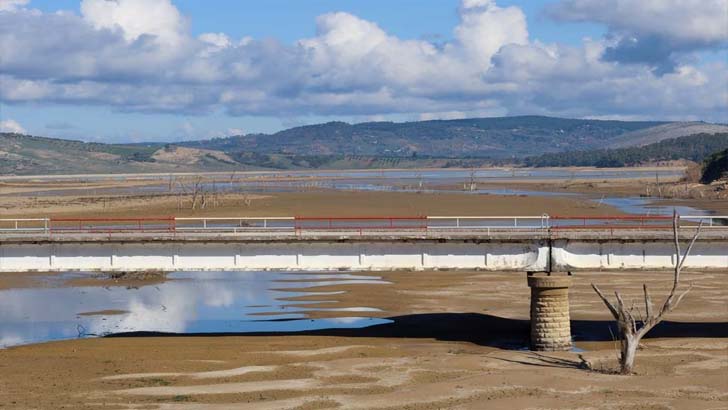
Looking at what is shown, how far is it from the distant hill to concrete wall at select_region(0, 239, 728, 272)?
95681mm

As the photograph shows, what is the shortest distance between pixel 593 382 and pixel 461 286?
21.2m

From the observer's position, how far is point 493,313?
141ft

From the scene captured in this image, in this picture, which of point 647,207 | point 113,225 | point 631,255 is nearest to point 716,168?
point 647,207

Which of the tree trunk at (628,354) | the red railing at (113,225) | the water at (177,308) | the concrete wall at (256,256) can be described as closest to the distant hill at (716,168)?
the red railing at (113,225)

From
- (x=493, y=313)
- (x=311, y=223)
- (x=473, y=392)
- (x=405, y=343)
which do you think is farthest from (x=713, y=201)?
(x=473, y=392)

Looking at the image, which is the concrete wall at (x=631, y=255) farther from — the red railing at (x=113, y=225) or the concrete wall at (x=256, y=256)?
the red railing at (x=113, y=225)

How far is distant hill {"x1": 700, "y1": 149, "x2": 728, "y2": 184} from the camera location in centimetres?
12925

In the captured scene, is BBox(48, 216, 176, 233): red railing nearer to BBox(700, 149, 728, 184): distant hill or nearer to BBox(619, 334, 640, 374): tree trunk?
BBox(619, 334, 640, 374): tree trunk

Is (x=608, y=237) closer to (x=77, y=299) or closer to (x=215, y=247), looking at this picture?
Result: (x=215, y=247)

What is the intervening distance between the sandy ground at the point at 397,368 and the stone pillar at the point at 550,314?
790 millimetres

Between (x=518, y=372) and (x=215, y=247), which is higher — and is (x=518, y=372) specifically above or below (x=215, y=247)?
below

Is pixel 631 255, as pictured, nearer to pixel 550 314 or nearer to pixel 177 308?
pixel 550 314

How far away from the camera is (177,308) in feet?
150

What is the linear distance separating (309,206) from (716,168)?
189 feet
